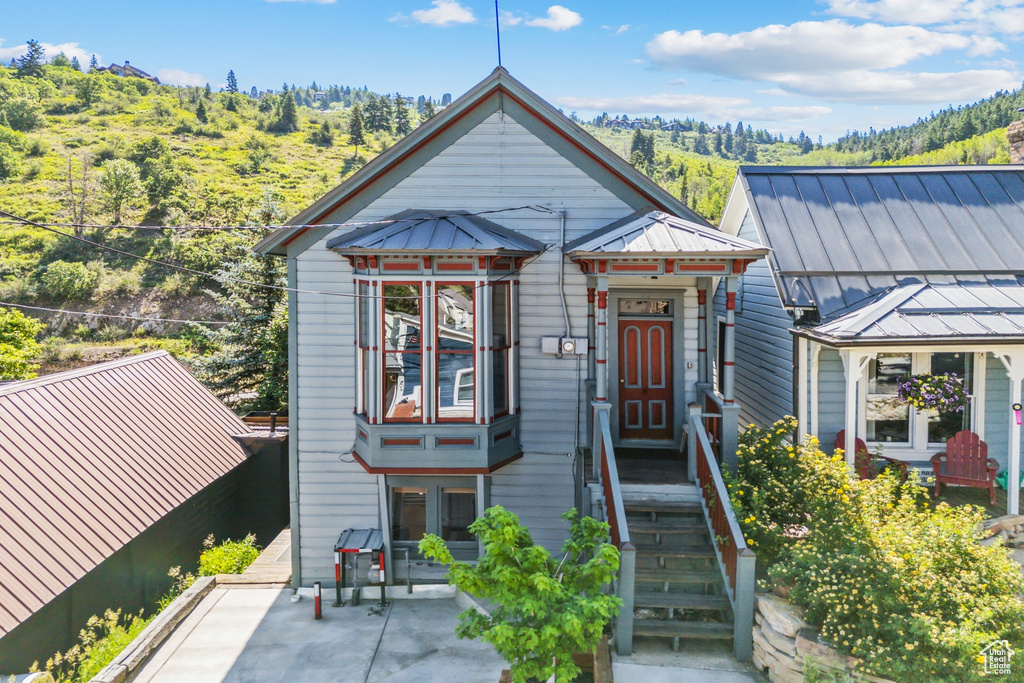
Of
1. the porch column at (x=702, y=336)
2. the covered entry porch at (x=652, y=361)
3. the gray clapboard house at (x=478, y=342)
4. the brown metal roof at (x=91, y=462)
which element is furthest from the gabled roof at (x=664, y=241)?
the brown metal roof at (x=91, y=462)

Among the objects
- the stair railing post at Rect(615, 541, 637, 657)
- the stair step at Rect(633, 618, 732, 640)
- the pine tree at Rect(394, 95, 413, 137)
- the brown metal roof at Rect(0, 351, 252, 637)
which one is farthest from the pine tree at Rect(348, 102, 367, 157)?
the stair step at Rect(633, 618, 732, 640)

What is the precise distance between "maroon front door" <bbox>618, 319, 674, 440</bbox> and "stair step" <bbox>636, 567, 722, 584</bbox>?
8.88 ft

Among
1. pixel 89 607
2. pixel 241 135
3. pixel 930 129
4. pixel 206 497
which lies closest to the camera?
pixel 89 607

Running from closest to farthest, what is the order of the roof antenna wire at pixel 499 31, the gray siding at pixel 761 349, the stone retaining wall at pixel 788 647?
the stone retaining wall at pixel 788 647
the roof antenna wire at pixel 499 31
the gray siding at pixel 761 349

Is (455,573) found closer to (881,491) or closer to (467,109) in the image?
(881,491)

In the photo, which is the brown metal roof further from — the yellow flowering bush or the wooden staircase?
the yellow flowering bush

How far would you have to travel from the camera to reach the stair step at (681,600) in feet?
24.8

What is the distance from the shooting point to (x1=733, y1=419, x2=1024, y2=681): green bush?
590 centimetres

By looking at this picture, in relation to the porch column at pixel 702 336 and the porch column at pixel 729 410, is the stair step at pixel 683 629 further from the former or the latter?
the porch column at pixel 702 336

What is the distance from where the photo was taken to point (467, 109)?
9945 millimetres

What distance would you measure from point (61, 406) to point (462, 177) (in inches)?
292

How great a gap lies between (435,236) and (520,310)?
181 cm

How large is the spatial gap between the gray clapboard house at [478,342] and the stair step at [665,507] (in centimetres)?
81

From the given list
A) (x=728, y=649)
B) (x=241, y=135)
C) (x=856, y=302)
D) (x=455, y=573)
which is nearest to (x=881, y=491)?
(x=728, y=649)
